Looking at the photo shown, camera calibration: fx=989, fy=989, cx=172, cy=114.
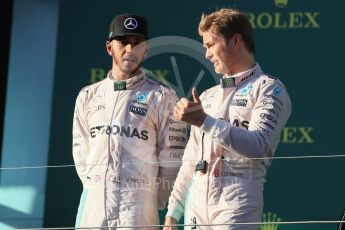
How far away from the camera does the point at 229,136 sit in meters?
2.53

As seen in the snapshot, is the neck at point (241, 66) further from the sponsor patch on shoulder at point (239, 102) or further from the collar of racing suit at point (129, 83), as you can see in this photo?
the collar of racing suit at point (129, 83)

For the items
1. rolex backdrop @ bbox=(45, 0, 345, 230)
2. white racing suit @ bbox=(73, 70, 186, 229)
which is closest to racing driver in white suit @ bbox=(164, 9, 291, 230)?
white racing suit @ bbox=(73, 70, 186, 229)

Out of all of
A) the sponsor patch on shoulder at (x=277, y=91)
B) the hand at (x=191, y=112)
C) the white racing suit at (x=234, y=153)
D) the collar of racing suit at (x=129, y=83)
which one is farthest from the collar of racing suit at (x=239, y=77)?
the collar of racing suit at (x=129, y=83)

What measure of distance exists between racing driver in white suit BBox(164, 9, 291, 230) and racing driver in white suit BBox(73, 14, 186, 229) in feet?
0.51

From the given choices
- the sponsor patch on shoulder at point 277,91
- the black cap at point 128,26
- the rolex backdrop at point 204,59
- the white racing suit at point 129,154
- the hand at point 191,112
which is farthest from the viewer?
the rolex backdrop at point 204,59

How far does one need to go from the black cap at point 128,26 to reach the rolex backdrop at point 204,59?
2.28 ft

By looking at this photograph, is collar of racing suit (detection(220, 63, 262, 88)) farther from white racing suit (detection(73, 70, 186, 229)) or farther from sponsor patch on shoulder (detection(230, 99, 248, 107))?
white racing suit (detection(73, 70, 186, 229))

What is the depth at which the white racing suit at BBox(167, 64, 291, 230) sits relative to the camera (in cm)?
255

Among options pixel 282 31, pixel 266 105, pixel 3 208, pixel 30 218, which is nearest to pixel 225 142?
pixel 266 105

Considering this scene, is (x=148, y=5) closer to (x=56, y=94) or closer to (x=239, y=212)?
(x=56, y=94)

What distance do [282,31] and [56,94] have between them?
104 centimetres

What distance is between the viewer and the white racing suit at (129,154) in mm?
2904

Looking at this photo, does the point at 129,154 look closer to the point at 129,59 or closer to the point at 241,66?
the point at 129,59

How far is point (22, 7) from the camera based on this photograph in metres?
4.52
